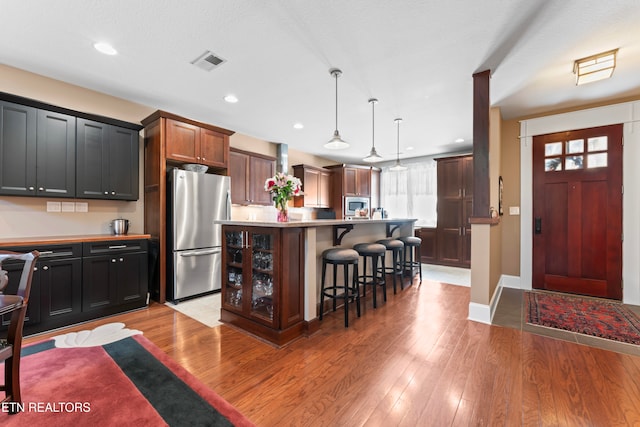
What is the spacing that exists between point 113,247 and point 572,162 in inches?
241

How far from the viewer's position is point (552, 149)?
4012mm

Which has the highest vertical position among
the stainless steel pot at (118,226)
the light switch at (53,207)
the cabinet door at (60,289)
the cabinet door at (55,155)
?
the cabinet door at (55,155)

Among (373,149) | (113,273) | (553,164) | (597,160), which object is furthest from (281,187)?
(597,160)

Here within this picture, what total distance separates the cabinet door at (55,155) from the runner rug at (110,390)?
62.3 inches

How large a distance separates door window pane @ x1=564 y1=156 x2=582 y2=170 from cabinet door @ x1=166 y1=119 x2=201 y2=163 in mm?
5304

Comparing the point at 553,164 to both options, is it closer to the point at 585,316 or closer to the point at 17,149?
the point at 585,316

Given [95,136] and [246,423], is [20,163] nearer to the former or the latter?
[95,136]

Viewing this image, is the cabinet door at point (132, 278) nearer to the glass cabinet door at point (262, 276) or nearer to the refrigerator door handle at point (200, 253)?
the refrigerator door handle at point (200, 253)

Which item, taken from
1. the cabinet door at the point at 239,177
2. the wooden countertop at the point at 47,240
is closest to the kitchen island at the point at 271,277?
the wooden countertop at the point at 47,240

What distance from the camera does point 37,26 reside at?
219cm

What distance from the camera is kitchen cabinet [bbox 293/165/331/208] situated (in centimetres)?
613

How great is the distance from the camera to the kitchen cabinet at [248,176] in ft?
15.6

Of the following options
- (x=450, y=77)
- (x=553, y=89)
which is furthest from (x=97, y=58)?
(x=553, y=89)

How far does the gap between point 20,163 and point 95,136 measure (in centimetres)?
72
